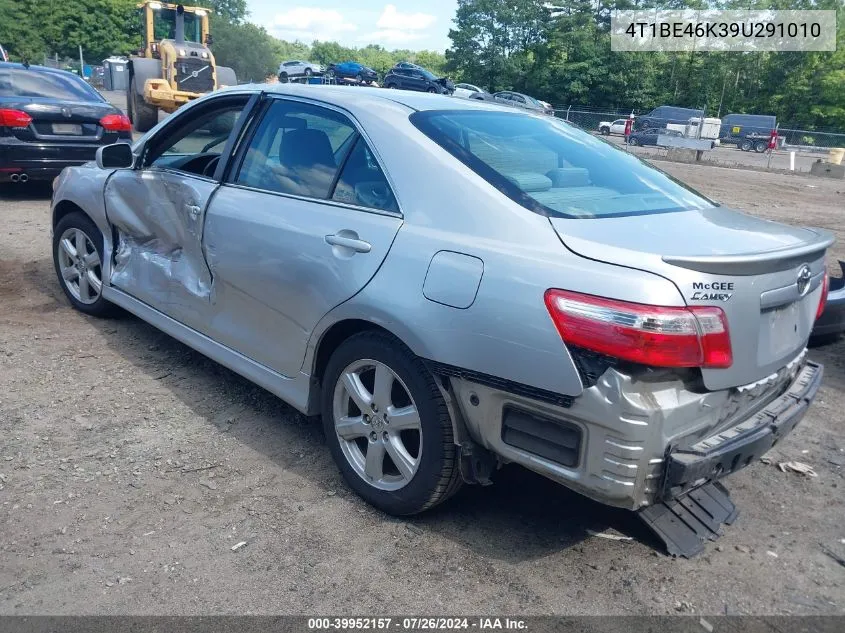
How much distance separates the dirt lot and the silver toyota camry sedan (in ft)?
0.71

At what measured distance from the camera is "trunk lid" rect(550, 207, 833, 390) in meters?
2.38

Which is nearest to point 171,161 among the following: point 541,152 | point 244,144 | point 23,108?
point 244,144

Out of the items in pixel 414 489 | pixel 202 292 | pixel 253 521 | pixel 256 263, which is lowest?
pixel 253 521

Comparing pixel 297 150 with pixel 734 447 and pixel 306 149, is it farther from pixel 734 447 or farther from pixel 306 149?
pixel 734 447

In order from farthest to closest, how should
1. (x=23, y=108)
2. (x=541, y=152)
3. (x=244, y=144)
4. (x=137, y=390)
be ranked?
1. (x=23, y=108)
2. (x=137, y=390)
3. (x=244, y=144)
4. (x=541, y=152)

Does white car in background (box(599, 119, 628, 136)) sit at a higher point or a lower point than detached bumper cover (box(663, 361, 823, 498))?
higher

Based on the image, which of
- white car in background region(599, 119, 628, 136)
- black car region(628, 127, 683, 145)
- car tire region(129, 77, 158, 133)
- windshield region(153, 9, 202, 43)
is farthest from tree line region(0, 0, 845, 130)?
car tire region(129, 77, 158, 133)

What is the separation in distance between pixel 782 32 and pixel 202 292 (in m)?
54.4

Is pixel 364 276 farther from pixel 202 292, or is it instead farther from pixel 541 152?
pixel 202 292

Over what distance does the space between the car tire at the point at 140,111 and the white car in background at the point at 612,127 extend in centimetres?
2646

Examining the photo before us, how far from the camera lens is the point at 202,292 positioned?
155 inches

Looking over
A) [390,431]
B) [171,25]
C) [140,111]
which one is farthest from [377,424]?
[171,25]

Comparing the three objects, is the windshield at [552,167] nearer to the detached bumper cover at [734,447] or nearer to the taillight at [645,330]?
the taillight at [645,330]

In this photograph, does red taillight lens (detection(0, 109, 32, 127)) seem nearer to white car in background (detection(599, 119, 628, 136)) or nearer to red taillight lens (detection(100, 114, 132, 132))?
red taillight lens (detection(100, 114, 132, 132))
